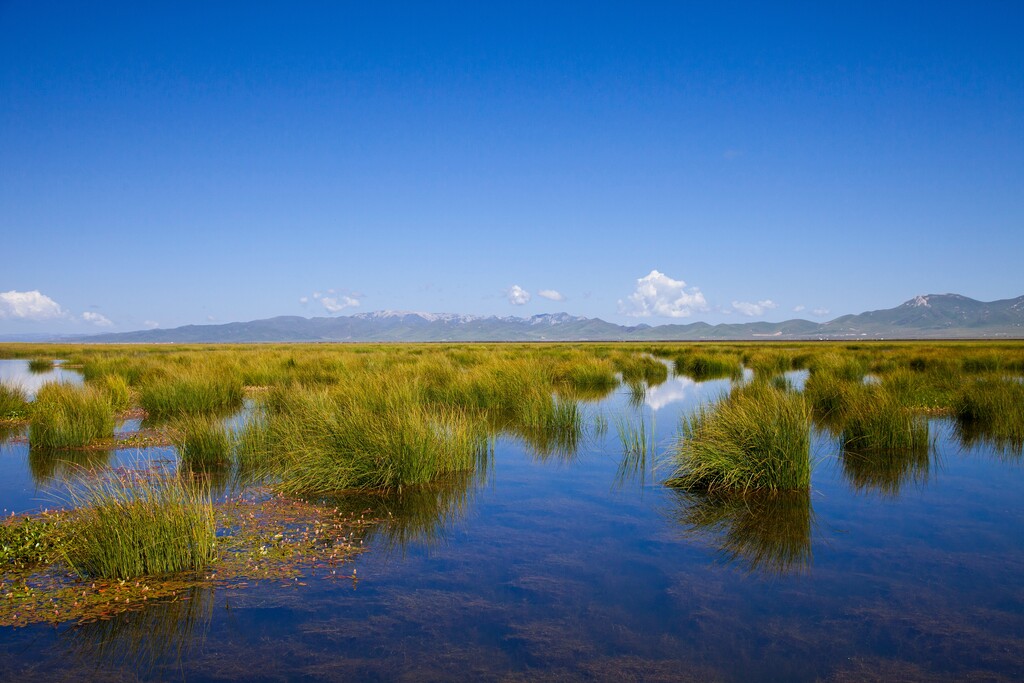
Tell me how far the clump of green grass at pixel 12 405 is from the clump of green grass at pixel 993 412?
21.0 m

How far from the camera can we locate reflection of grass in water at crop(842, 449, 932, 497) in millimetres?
9680

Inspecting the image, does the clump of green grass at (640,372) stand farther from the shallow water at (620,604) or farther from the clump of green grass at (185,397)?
the shallow water at (620,604)

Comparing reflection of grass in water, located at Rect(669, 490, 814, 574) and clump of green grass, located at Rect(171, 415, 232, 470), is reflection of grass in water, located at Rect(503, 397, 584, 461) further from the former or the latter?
clump of green grass, located at Rect(171, 415, 232, 470)

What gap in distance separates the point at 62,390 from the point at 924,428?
17.7 m

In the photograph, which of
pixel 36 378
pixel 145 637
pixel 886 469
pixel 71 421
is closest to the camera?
pixel 145 637

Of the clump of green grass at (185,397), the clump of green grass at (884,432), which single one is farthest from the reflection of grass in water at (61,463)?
the clump of green grass at (884,432)

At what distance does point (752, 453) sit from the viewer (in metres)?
9.26

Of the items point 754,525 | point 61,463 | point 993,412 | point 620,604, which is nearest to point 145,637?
point 620,604

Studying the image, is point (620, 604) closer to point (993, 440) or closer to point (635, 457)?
point (635, 457)

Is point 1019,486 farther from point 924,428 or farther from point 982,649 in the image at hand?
point 982,649

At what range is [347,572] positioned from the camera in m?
6.36

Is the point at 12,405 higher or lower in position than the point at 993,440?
higher

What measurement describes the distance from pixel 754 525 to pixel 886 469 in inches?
166

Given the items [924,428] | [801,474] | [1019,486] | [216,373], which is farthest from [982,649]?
[216,373]
